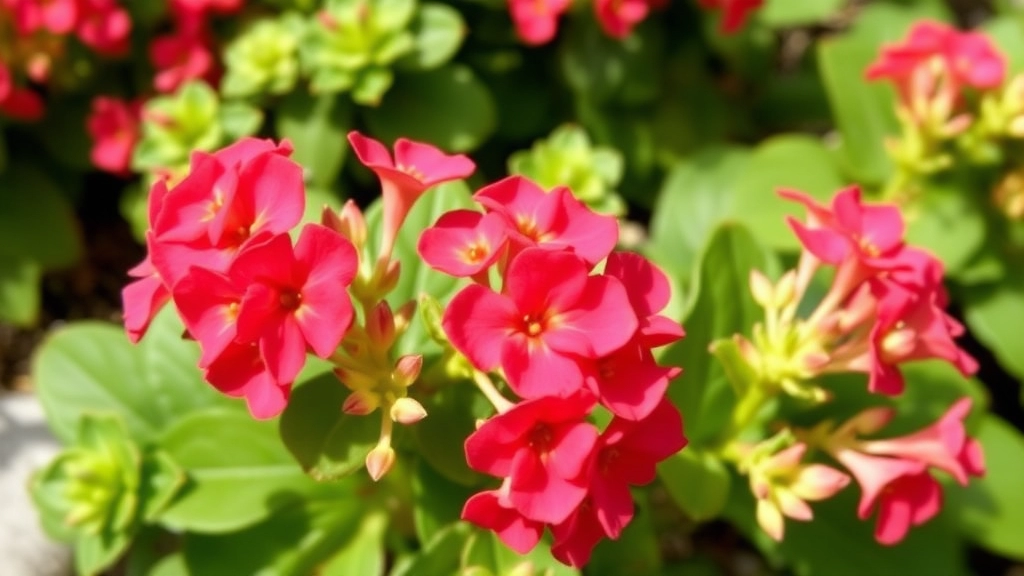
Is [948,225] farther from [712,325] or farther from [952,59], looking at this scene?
[712,325]

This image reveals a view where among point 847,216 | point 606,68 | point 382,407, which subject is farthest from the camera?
point 606,68

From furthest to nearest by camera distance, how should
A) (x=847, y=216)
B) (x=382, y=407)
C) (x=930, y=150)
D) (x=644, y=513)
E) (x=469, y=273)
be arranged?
1. (x=930, y=150)
2. (x=644, y=513)
3. (x=847, y=216)
4. (x=382, y=407)
5. (x=469, y=273)

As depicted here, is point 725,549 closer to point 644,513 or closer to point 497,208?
point 644,513

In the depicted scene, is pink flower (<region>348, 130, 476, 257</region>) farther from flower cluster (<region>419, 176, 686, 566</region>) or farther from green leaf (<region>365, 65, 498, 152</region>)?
green leaf (<region>365, 65, 498, 152</region>)

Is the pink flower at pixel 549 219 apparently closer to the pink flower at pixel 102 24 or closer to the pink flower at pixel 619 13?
the pink flower at pixel 619 13

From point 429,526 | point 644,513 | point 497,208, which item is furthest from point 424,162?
point 644,513

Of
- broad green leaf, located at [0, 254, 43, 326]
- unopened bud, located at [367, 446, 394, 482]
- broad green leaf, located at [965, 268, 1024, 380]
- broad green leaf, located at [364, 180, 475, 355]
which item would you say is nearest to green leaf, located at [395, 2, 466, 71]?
broad green leaf, located at [364, 180, 475, 355]

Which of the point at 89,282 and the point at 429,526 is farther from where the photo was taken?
the point at 89,282

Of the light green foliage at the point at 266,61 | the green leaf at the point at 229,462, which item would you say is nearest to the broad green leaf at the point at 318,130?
the light green foliage at the point at 266,61
